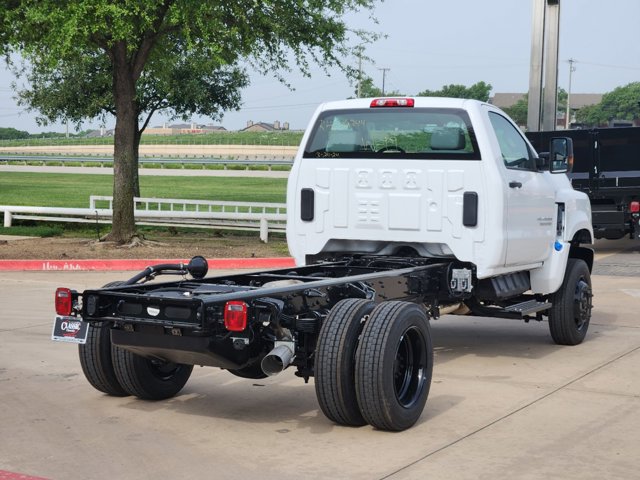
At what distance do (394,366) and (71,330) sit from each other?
2106 mm

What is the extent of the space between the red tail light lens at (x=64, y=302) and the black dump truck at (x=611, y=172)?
1364 centimetres

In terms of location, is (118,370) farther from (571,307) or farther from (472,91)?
(472,91)

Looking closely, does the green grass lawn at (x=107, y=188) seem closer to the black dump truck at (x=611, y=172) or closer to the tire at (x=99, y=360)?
the black dump truck at (x=611, y=172)

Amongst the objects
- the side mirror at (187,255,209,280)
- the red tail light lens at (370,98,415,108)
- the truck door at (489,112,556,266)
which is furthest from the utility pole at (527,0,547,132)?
the side mirror at (187,255,209,280)

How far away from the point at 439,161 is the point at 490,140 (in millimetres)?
459

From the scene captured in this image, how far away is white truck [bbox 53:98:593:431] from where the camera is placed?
21.2 ft

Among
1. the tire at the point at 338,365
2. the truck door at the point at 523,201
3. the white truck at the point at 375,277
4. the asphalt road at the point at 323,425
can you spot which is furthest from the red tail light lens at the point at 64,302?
the truck door at the point at 523,201

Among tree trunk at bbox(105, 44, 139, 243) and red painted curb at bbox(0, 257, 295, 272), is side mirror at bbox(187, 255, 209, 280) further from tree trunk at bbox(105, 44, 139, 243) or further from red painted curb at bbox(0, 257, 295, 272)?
tree trunk at bbox(105, 44, 139, 243)

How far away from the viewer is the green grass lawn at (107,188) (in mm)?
36656

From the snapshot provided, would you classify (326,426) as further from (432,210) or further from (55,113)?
(55,113)

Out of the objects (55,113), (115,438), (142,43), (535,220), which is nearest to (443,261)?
(535,220)

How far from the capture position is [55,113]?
A: 103 ft

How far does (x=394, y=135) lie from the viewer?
8.99m

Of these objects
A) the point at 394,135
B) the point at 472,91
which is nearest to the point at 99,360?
the point at 394,135
